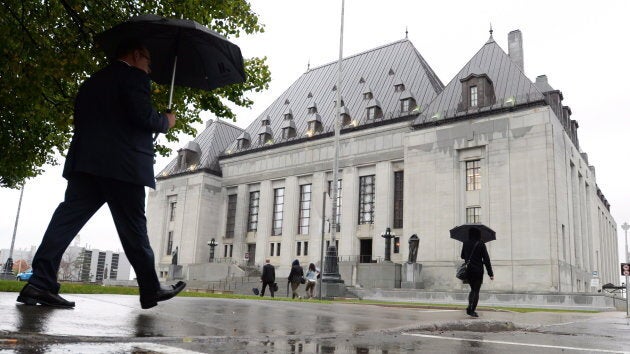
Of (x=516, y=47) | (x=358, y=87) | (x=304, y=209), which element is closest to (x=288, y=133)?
(x=304, y=209)

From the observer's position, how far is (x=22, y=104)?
10.9m

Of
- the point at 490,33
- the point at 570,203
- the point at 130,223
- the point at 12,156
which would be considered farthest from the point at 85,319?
the point at 490,33

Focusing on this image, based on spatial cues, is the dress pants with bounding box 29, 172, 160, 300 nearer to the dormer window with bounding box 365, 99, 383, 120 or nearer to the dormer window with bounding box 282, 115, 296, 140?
the dormer window with bounding box 365, 99, 383, 120

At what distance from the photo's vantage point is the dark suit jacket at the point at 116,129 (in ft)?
14.0

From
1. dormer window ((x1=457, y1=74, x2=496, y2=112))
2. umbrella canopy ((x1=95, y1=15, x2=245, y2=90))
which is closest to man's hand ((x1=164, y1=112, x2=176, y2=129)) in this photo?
umbrella canopy ((x1=95, y1=15, x2=245, y2=90))

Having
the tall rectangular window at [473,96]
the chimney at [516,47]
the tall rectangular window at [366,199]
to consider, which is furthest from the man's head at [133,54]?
the chimney at [516,47]

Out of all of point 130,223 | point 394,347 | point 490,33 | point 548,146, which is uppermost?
point 490,33

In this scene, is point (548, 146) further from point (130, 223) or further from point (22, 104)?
point (130, 223)

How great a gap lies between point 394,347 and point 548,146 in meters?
37.8

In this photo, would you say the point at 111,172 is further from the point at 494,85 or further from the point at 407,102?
the point at 407,102

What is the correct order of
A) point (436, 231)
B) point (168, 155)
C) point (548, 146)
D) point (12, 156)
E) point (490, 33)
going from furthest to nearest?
point (490, 33) < point (436, 231) < point (548, 146) < point (12, 156) < point (168, 155)

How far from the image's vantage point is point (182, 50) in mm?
5609

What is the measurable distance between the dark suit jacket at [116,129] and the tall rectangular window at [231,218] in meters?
56.8

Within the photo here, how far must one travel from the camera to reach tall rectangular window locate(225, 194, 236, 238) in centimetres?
6066
